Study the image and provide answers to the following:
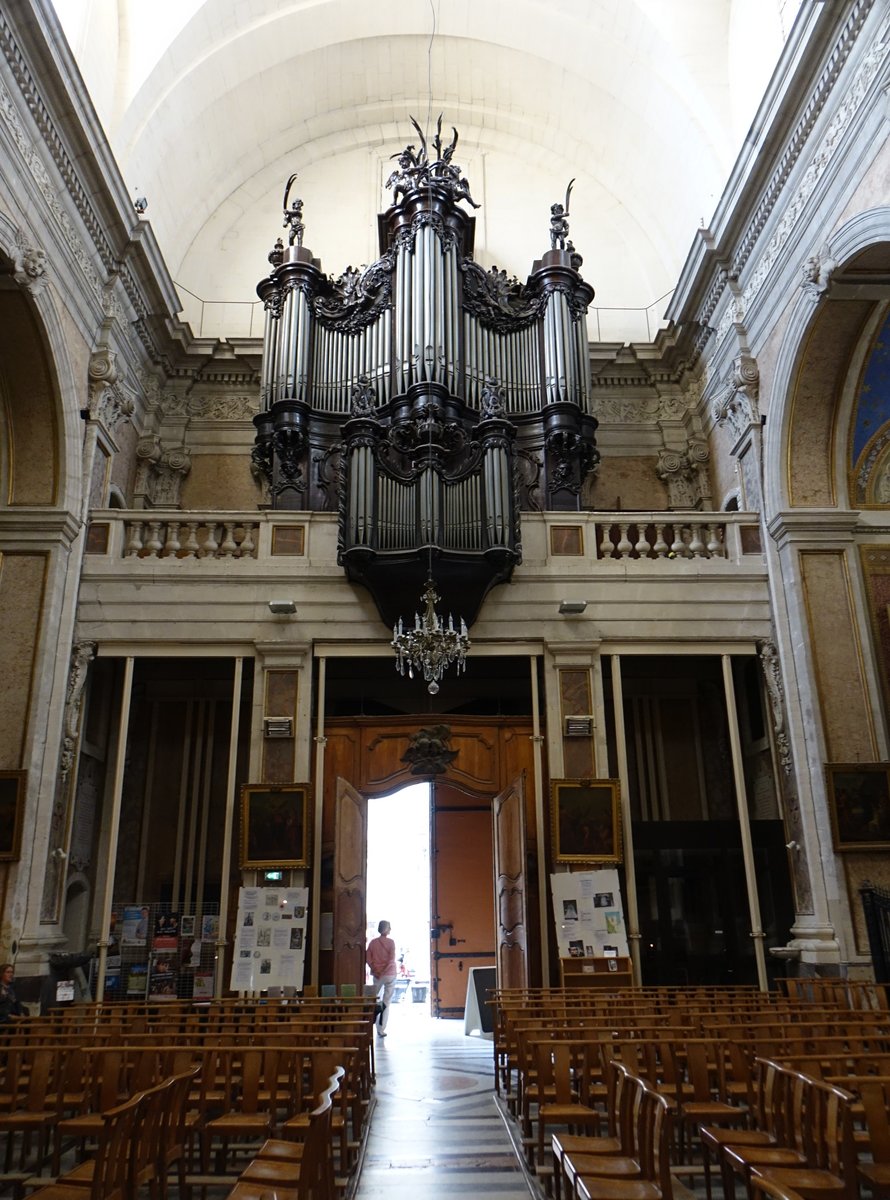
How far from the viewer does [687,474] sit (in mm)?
14578

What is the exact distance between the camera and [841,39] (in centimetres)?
914

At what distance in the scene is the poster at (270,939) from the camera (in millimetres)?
9867

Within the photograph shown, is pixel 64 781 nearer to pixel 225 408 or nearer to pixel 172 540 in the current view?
pixel 172 540

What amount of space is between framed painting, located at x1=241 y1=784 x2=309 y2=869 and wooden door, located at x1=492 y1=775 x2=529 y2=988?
7.47 ft

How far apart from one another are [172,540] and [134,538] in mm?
481

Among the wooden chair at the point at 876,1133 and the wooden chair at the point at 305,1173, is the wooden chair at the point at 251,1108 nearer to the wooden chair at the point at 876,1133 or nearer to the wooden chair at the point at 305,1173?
the wooden chair at the point at 305,1173

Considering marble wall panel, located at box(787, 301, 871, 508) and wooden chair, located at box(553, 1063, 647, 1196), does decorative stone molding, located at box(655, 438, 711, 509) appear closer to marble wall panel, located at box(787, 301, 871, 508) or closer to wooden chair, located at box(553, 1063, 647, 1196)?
marble wall panel, located at box(787, 301, 871, 508)

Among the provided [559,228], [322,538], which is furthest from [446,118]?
[322,538]

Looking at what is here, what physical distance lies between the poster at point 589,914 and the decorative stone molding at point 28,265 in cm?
818

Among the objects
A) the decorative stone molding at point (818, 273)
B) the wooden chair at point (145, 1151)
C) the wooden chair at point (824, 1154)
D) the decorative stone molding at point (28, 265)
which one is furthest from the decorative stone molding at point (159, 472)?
the wooden chair at point (824, 1154)

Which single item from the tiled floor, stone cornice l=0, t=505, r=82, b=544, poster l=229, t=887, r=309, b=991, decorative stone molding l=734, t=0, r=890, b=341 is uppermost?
decorative stone molding l=734, t=0, r=890, b=341

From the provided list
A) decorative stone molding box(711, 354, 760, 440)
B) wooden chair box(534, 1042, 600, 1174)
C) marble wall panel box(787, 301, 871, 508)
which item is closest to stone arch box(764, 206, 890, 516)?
marble wall panel box(787, 301, 871, 508)

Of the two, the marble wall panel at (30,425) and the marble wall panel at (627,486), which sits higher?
the marble wall panel at (627,486)

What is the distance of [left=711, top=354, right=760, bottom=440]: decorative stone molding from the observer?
1185cm
